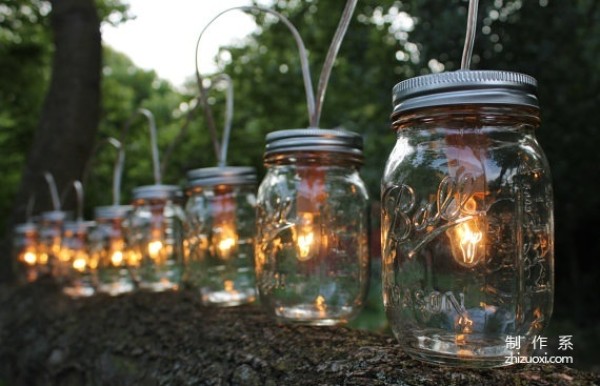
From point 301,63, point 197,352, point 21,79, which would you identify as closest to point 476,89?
point 301,63

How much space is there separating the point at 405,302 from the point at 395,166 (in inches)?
8.0

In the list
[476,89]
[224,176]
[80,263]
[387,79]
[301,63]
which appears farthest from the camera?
[387,79]

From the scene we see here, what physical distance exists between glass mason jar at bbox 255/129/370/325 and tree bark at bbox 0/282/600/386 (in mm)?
56

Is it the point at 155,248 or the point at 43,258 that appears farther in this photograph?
the point at 43,258

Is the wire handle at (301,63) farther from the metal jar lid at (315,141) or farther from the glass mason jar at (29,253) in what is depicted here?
the glass mason jar at (29,253)

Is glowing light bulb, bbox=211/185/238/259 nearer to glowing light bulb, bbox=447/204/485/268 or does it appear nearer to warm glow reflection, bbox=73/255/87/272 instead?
glowing light bulb, bbox=447/204/485/268

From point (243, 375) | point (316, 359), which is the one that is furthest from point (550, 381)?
point (243, 375)

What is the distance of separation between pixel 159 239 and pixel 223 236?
1.50ft

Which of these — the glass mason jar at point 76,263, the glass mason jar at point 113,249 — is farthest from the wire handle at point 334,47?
the glass mason jar at point 76,263

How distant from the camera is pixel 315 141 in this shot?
3.66ft

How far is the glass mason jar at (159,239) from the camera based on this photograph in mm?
1864

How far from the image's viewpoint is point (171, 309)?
→ 1.56m

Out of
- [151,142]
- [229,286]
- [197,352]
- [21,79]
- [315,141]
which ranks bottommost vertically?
[197,352]

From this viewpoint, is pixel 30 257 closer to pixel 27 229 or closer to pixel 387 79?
pixel 27 229
